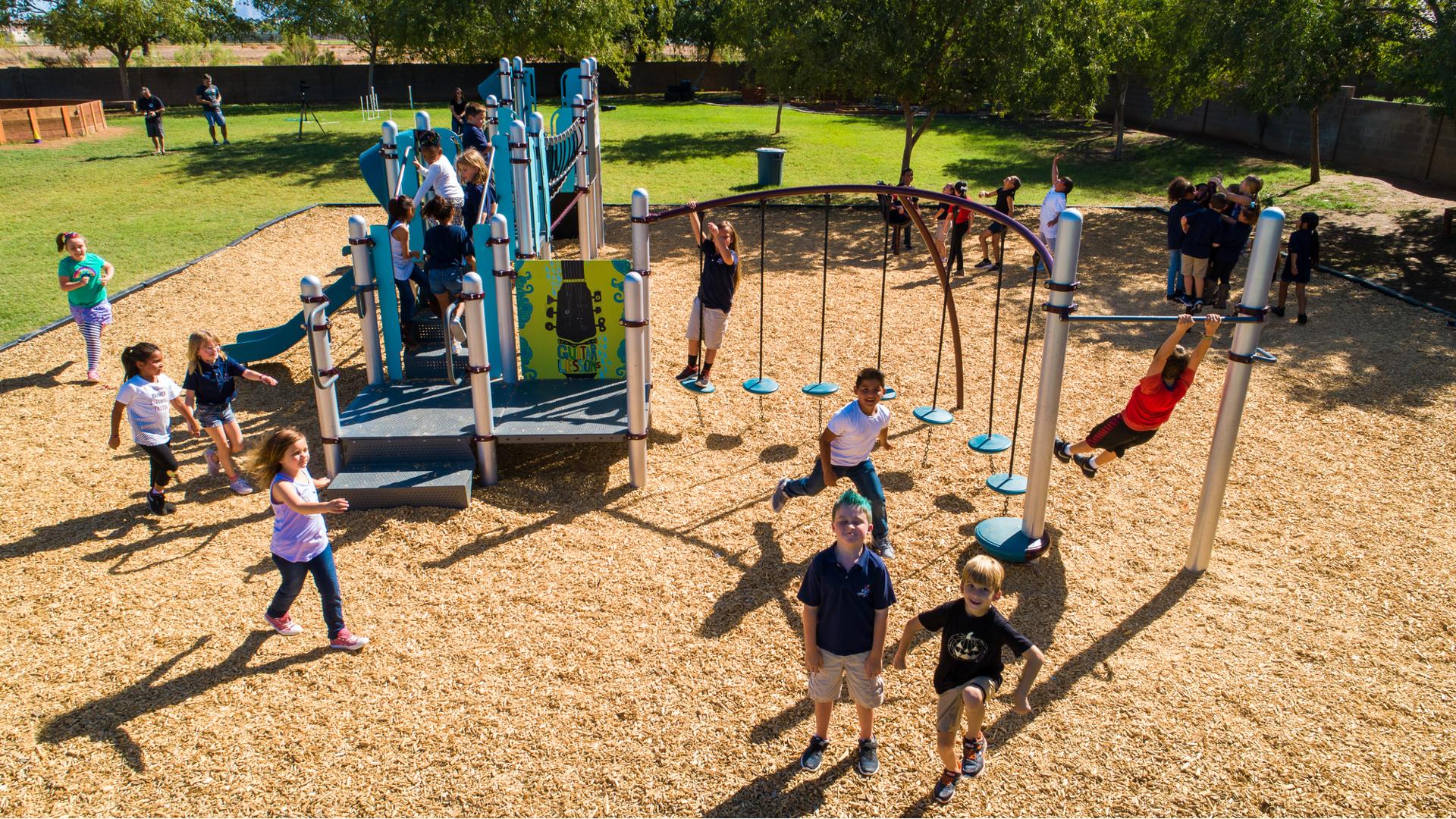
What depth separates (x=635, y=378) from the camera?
7656 millimetres

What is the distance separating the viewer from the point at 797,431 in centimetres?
906

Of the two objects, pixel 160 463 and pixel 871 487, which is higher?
pixel 871 487

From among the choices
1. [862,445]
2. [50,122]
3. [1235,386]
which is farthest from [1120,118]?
[50,122]

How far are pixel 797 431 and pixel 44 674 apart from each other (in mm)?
5977

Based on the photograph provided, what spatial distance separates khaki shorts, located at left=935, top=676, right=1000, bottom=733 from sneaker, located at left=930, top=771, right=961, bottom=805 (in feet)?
0.86

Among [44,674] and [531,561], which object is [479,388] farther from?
[44,674]

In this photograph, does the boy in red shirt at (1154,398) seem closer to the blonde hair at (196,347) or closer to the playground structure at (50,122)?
the blonde hair at (196,347)

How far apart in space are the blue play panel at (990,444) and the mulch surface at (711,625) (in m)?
0.41

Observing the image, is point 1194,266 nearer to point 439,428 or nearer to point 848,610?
point 439,428

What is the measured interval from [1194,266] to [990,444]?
6.17 meters

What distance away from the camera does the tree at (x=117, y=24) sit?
114ft

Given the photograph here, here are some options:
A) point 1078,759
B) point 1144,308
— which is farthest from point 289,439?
point 1144,308

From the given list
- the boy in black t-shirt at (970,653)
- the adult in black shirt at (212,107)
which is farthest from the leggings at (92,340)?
the adult in black shirt at (212,107)

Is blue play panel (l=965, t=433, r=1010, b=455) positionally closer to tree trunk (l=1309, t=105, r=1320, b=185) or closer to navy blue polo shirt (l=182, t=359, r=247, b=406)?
navy blue polo shirt (l=182, t=359, r=247, b=406)
